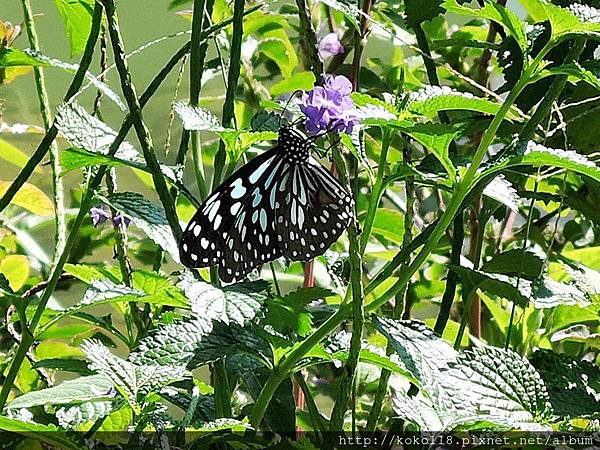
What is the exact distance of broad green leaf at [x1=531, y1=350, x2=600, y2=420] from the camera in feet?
1.78

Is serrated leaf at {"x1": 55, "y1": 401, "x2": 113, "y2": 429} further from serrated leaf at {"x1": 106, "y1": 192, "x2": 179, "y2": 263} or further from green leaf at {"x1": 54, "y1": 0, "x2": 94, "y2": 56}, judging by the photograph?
green leaf at {"x1": 54, "y1": 0, "x2": 94, "y2": 56}

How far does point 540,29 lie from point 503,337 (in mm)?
414

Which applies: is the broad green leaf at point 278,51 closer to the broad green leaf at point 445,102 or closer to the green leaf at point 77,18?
the green leaf at point 77,18

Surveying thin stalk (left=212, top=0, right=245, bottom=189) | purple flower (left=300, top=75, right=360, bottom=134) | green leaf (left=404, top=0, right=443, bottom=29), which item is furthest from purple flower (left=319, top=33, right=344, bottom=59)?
purple flower (left=300, top=75, right=360, bottom=134)

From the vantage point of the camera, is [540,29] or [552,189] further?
[552,189]

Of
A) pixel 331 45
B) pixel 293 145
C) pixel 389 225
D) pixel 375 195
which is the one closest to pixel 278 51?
pixel 331 45

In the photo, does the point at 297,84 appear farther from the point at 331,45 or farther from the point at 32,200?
the point at 32,200

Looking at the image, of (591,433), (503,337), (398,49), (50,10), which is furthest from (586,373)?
(50,10)

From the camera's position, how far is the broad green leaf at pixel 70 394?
1.67 feet

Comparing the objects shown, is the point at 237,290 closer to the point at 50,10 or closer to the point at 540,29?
the point at 540,29

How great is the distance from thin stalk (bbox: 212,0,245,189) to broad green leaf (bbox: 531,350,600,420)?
10.7 inches

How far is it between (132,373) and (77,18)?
0.35m

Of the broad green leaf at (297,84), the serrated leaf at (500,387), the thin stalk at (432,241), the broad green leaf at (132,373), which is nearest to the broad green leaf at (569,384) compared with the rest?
the serrated leaf at (500,387)

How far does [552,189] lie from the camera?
105 cm
